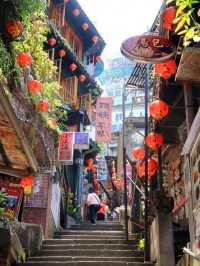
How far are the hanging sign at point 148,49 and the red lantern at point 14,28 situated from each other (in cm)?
391

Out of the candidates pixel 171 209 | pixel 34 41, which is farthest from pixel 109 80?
pixel 171 209

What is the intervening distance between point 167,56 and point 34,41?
690 centimetres

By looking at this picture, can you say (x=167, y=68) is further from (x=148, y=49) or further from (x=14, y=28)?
(x=14, y=28)

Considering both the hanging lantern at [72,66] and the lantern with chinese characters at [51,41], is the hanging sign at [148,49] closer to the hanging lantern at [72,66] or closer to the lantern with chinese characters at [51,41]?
the lantern with chinese characters at [51,41]

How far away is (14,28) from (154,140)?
459cm

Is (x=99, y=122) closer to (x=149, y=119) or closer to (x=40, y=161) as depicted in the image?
(x=40, y=161)

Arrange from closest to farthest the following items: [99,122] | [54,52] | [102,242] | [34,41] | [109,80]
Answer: [102,242]
[34,41]
[54,52]
[99,122]
[109,80]

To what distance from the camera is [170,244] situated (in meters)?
9.09

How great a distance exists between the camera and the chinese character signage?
74.9ft

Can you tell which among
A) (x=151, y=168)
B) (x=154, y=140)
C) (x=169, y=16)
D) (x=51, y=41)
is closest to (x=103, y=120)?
(x=51, y=41)

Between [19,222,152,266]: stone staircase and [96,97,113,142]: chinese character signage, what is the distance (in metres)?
9.64

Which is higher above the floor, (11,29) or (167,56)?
(11,29)

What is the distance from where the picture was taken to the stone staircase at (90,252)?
10.1 metres

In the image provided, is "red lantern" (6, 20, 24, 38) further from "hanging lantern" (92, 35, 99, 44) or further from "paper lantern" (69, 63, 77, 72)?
"hanging lantern" (92, 35, 99, 44)
